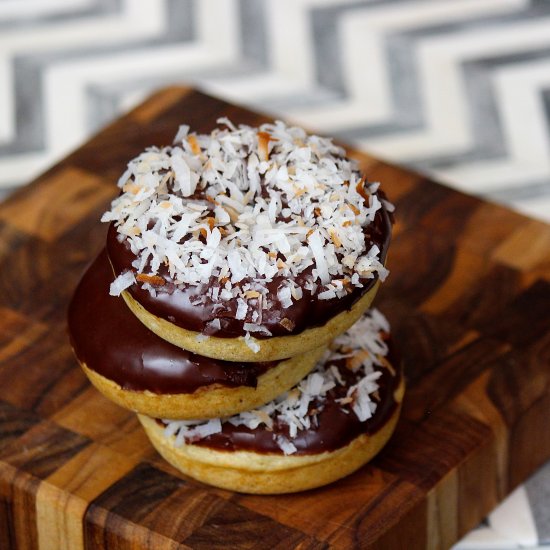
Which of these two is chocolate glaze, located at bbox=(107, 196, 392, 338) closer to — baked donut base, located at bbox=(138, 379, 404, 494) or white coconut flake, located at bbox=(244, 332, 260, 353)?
white coconut flake, located at bbox=(244, 332, 260, 353)

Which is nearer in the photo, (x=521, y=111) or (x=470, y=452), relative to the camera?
(x=470, y=452)

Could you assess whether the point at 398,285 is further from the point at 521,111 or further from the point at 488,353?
the point at 521,111

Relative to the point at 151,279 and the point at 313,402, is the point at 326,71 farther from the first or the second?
the point at 151,279

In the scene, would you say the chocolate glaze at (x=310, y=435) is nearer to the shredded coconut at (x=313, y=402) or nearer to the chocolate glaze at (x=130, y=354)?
the shredded coconut at (x=313, y=402)

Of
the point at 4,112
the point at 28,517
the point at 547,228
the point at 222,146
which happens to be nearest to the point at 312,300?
the point at 222,146

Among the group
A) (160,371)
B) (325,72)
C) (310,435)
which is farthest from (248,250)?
(325,72)
